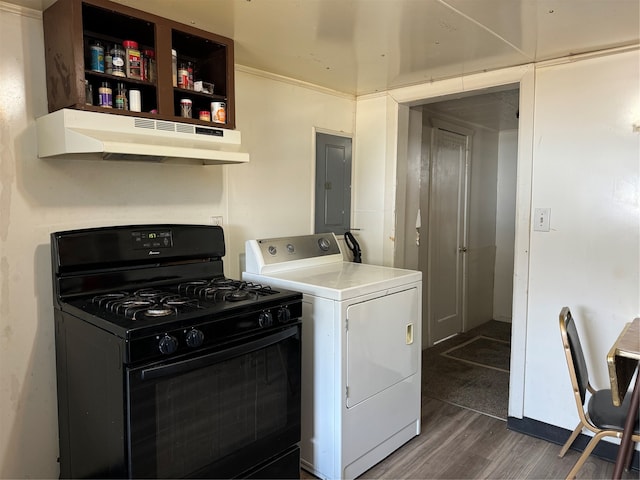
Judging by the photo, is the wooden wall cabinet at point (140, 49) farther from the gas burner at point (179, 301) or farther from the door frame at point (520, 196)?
the door frame at point (520, 196)

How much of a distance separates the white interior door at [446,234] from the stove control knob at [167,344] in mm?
2867

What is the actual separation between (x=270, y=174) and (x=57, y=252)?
1269mm

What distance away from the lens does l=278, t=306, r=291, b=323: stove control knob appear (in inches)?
75.2

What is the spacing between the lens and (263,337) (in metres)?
1.84

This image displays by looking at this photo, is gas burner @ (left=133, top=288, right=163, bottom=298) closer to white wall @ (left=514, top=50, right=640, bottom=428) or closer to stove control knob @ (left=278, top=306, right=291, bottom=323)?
stove control knob @ (left=278, top=306, right=291, bottom=323)

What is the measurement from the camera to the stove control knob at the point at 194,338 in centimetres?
158

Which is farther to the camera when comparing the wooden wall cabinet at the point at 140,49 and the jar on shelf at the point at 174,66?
the jar on shelf at the point at 174,66

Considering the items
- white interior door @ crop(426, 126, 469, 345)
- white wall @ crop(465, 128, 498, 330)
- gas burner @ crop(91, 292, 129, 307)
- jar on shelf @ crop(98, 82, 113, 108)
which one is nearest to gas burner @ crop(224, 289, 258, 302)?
gas burner @ crop(91, 292, 129, 307)

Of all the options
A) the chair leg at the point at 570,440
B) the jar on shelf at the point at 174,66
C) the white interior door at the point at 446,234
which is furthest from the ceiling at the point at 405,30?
the chair leg at the point at 570,440

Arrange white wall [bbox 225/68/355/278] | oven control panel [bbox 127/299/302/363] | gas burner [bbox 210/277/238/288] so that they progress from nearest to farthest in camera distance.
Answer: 1. oven control panel [bbox 127/299/302/363]
2. gas burner [bbox 210/277/238/288]
3. white wall [bbox 225/68/355/278]

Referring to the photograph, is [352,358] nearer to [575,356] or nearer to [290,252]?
[290,252]

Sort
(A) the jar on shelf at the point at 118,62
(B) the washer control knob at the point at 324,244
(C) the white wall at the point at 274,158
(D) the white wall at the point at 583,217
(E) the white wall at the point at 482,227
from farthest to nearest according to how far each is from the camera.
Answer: (E) the white wall at the point at 482,227, (B) the washer control knob at the point at 324,244, (C) the white wall at the point at 274,158, (D) the white wall at the point at 583,217, (A) the jar on shelf at the point at 118,62

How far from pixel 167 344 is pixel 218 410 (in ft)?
1.21

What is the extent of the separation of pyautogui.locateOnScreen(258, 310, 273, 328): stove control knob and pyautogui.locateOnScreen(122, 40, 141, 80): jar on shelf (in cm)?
107
